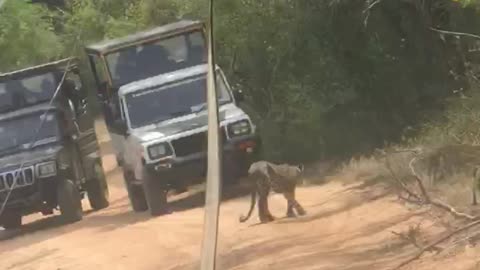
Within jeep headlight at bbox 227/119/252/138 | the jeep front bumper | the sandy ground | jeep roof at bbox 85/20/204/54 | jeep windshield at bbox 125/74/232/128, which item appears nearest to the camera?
the sandy ground

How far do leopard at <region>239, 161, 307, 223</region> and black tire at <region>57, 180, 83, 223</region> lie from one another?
1828mm

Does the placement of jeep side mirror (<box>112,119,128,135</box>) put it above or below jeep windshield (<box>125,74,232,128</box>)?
below

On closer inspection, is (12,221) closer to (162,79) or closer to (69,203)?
(69,203)

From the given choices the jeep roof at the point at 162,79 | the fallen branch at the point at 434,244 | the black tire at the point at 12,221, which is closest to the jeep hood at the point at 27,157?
the black tire at the point at 12,221

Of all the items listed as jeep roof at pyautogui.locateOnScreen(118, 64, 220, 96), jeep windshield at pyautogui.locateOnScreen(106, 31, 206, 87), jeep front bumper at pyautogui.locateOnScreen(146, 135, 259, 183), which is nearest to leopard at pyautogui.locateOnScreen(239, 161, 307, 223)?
jeep front bumper at pyautogui.locateOnScreen(146, 135, 259, 183)

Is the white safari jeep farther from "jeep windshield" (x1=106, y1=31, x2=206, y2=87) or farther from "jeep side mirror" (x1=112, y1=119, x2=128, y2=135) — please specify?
"jeep windshield" (x1=106, y1=31, x2=206, y2=87)

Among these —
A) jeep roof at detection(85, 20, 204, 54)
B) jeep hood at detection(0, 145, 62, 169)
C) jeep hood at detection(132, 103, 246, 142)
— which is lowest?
jeep hood at detection(0, 145, 62, 169)

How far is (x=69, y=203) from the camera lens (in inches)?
406

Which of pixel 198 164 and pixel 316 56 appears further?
pixel 316 56

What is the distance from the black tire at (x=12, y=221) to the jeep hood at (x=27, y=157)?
50 cm

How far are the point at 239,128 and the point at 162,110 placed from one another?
85cm

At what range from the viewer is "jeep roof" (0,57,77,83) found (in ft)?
36.3

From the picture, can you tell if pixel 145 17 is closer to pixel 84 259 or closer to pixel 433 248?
pixel 84 259

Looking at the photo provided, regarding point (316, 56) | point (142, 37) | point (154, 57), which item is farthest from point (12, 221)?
point (316, 56)
